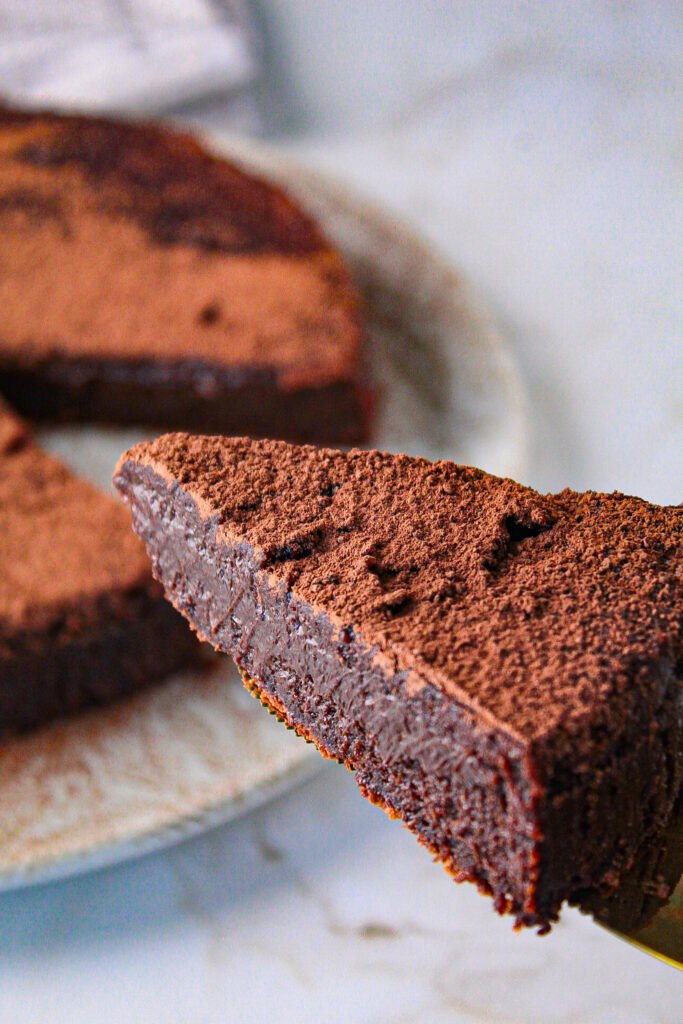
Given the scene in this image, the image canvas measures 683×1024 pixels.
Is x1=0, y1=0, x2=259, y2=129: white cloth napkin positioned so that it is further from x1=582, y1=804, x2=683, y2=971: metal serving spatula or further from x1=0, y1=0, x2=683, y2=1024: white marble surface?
x1=582, y1=804, x2=683, y2=971: metal serving spatula

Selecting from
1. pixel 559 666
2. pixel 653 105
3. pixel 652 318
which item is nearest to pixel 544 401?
pixel 652 318

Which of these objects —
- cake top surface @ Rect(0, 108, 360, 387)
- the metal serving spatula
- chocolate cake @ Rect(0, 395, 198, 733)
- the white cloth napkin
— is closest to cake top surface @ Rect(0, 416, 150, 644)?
chocolate cake @ Rect(0, 395, 198, 733)

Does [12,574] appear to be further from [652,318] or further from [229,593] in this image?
[652,318]

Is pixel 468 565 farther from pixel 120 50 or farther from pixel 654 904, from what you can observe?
pixel 120 50

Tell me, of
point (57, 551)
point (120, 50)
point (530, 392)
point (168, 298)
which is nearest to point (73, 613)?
point (57, 551)

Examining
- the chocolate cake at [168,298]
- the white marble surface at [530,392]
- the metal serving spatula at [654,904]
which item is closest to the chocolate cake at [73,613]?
the white marble surface at [530,392]

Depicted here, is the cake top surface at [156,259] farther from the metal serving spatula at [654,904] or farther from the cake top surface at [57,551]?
the metal serving spatula at [654,904]
